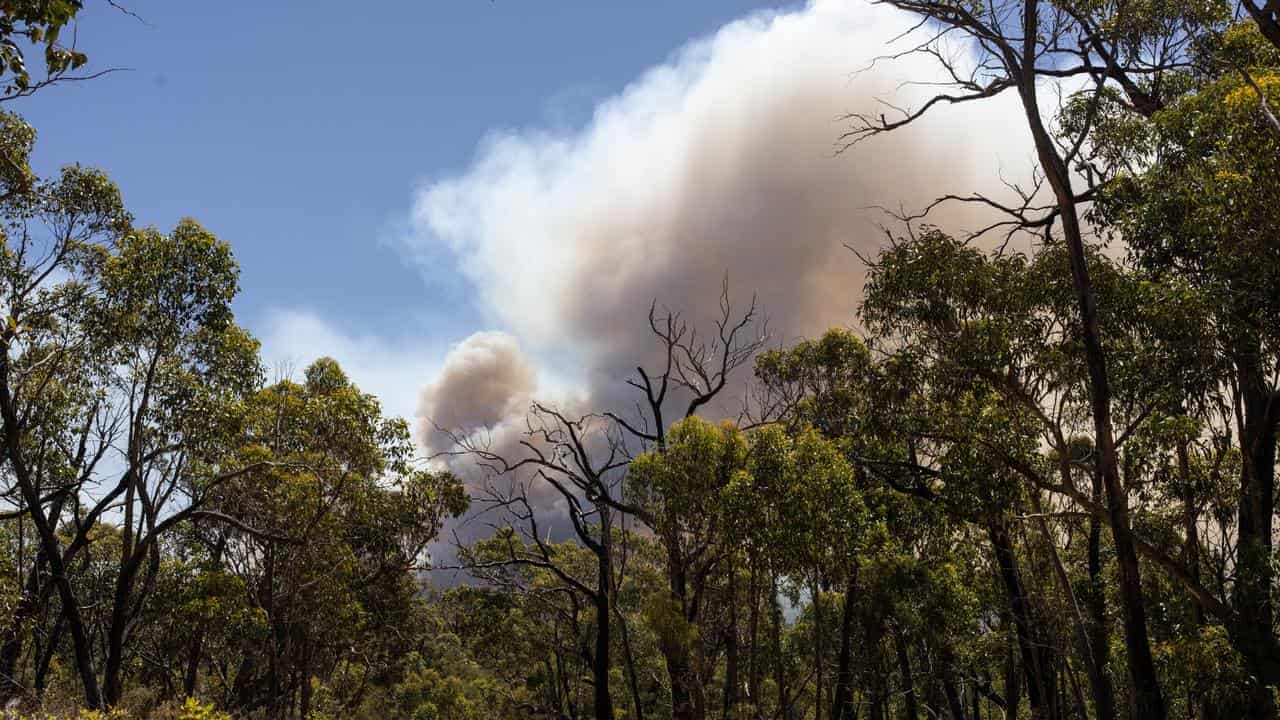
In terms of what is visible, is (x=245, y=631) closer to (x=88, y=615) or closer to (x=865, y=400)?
(x=88, y=615)

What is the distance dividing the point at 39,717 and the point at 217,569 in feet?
26.9

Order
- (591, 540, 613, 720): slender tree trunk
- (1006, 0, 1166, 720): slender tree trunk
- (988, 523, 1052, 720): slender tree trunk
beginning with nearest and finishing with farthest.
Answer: (1006, 0, 1166, 720): slender tree trunk, (988, 523, 1052, 720): slender tree trunk, (591, 540, 613, 720): slender tree trunk

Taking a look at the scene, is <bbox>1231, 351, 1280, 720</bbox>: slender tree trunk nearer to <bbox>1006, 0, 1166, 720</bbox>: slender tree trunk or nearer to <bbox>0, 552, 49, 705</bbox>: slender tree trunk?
<bbox>1006, 0, 1166, 720</bbox>: slender tree trunk

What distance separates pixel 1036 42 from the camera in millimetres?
9852

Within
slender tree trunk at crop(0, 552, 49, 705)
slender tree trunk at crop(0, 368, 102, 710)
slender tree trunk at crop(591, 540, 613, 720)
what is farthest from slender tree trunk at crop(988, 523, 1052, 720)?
slender tree trunk at crop(0, 552, 49, 705)

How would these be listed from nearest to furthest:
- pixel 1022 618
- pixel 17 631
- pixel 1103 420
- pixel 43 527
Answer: pixel 1103 420, pixel 43 527, pixel 17 631, pixel 1022 618

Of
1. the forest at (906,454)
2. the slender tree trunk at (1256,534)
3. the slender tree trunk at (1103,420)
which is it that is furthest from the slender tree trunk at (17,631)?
the slender tree trunk at (1256,534)

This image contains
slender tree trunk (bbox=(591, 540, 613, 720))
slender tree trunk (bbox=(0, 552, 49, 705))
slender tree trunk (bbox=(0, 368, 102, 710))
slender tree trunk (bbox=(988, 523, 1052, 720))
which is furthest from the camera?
slender tree trunk (bbox=(591, 540, 613, 720))

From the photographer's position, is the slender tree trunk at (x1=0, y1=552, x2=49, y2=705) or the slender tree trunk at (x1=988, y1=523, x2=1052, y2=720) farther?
the slender tree trunk at (x1=988, y1=523, x2=1052, y2=720)

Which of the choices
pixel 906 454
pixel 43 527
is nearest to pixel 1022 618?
pixel 906 454

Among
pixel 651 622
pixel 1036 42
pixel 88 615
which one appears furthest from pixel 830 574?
pixel 88 615

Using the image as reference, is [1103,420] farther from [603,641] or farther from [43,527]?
[43,527]

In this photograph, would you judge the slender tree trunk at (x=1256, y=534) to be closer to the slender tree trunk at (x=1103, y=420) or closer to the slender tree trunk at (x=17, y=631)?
the slender tree trunk at (x=1103, y=420)

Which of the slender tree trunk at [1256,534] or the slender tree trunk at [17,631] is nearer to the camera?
the slender tree trunk at [1256,534]
